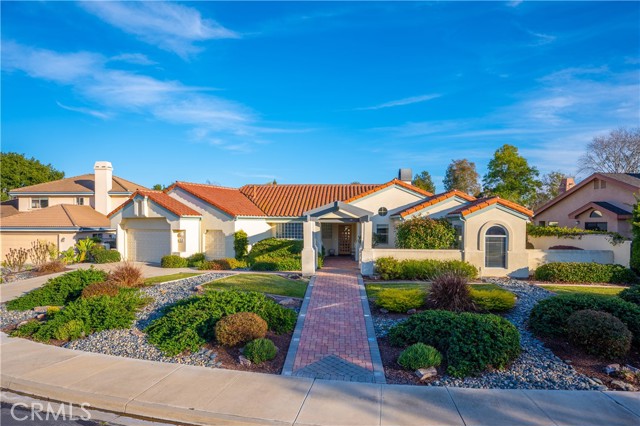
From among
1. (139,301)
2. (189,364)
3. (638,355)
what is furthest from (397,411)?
(139,301)

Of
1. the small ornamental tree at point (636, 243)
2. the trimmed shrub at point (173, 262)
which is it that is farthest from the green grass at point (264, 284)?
the small ornamental tree at point (636, 243)

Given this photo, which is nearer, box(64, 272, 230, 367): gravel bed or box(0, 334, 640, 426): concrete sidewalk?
box(0, 334, 640, 426): concrete sidewalk

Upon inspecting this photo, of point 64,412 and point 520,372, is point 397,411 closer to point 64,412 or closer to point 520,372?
point 520,372

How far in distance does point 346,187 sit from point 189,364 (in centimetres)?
2318

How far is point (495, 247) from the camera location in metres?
17.7

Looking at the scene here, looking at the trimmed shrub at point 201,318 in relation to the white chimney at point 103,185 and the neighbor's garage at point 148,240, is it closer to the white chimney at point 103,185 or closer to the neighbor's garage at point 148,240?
the neighbor's garage at point 148,240

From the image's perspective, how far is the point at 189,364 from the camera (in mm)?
7879

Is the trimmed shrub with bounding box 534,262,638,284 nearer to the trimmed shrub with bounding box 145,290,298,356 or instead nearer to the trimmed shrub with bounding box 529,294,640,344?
the trimmed shrub with bounding box 529,294,640,344

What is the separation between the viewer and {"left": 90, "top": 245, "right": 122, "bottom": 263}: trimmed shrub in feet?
78.6

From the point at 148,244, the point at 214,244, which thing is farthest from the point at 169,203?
the point at 214,244

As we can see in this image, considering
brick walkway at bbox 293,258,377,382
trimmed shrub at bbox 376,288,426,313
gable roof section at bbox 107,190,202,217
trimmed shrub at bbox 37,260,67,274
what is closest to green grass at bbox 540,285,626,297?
trimmed shrub at bbox 376,288,426,313

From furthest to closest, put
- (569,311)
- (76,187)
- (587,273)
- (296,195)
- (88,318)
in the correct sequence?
1. (76,187)
2. (296,195)
3. (587,273)
4. (88,318)
5. (569,311)

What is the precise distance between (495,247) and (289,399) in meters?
14.2

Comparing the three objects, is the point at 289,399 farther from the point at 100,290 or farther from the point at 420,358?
the point at 100,290
